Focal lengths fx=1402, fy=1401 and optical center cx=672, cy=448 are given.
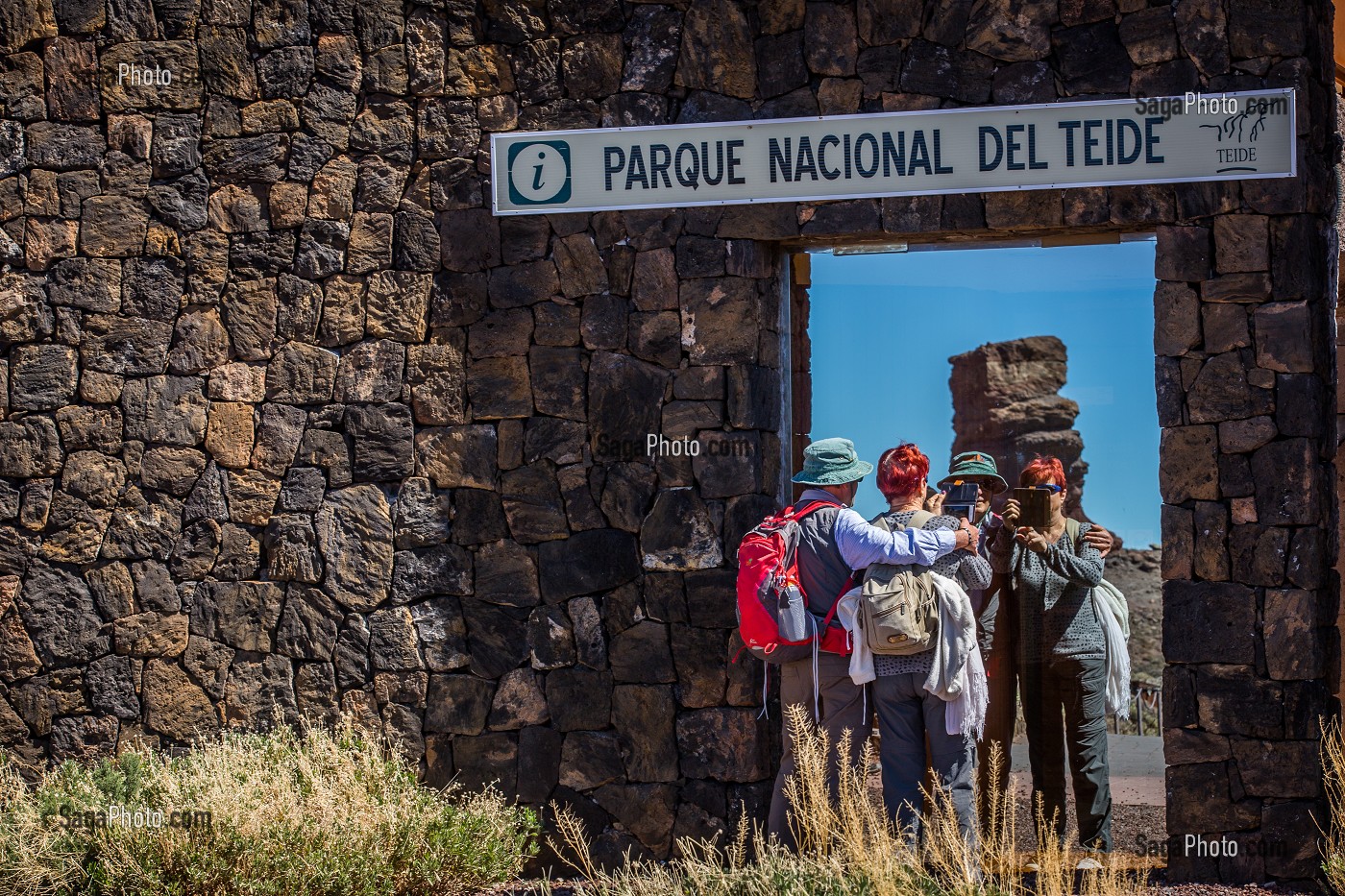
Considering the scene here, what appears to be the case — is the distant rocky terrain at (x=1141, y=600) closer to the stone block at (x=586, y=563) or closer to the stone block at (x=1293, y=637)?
the stone block at (x=1293, y=637)

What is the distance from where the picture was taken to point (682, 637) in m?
6.38

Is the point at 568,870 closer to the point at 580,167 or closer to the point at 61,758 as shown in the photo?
the point at 61,758

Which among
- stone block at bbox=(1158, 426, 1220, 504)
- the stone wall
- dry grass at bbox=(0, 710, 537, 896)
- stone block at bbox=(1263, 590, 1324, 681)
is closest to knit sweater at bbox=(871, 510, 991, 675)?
the stone wall

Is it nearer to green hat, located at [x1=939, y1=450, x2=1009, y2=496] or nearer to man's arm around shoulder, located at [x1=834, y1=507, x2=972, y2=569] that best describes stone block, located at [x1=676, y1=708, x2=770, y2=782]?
man's arm around shoulder, located at [x1=834, y1=507, x2=972, y2=569]

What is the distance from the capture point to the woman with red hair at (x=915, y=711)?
545cm

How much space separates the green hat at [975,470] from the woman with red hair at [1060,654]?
0.14 m

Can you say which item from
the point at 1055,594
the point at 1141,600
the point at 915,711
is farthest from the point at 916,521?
the point at 1141,600

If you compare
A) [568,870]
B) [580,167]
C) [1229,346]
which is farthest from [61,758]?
[1229,346]

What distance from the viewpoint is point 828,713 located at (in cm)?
569

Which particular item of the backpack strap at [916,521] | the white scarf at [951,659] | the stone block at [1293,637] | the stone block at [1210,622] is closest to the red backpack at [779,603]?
the white scarf at [951,659]

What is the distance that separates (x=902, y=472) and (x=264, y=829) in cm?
287

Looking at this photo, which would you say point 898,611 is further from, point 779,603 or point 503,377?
Answer: point 503,377

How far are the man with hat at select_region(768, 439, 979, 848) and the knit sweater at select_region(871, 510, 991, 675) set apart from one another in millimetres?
58

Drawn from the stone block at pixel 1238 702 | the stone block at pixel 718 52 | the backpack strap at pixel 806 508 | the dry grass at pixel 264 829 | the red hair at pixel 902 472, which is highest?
the stone block at pixel 718 52
